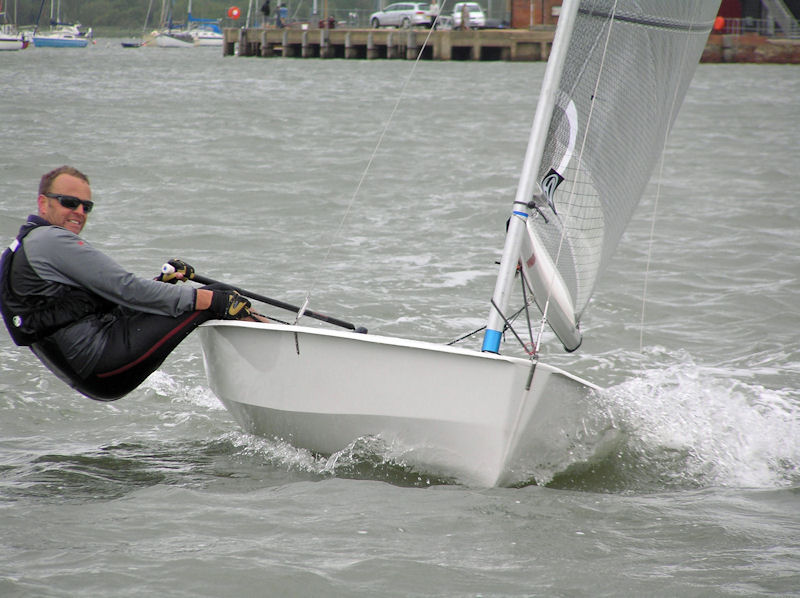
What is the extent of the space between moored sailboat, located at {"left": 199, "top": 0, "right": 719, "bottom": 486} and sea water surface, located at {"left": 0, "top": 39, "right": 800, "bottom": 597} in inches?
6.6

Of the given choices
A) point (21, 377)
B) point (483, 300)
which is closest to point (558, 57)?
point (21, 377)

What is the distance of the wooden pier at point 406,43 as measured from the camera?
44375 millimetres

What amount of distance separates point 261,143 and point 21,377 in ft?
40.3

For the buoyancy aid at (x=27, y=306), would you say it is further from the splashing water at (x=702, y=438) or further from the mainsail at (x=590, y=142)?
the splashing water at (x=702, y=438)

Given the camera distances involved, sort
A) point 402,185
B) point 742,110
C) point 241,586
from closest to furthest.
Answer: point 241,586
point 402,185
point 742,110

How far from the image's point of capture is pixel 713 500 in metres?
4.12

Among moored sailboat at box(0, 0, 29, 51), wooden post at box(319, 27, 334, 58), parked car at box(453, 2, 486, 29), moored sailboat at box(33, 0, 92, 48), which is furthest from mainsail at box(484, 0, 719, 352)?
moored sailboat at box(33, 0, 92, 48)

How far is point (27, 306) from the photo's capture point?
13.3 ft

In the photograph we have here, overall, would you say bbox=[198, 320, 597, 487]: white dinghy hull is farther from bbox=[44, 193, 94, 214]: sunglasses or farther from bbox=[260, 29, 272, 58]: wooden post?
bbox=[260, 29, 272, 58]: wooden post

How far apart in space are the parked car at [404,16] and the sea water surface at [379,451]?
32.8 metres

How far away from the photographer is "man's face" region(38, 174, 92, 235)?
4105 millimetres

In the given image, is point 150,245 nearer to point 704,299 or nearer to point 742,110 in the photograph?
point 704,299

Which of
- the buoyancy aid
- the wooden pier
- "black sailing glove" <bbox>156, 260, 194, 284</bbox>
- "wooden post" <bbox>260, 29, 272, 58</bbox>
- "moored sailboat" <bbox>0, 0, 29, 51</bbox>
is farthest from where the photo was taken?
"moored sailboat" <bbox>0, 0, 29, 51</bbox>

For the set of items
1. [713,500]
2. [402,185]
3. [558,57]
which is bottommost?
[713,500]
